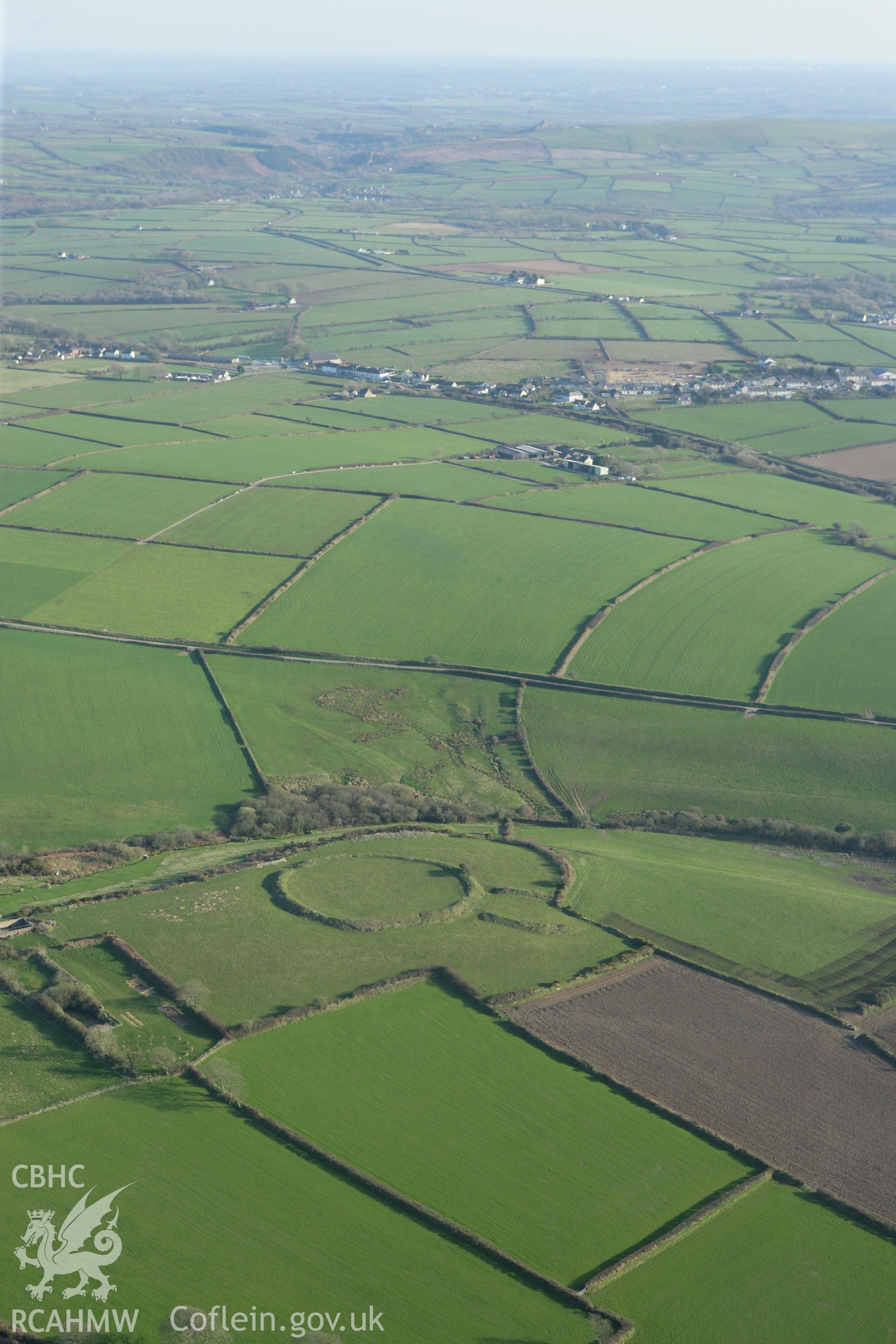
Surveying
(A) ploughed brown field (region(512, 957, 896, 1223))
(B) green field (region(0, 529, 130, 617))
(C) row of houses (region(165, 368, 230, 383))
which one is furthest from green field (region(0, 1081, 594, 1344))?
(C) row of houses (region(165, 368, 230, 383))

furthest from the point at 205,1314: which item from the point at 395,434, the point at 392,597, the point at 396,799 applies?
the point at 395,434

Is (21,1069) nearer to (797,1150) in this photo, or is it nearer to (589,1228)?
(589,1228)

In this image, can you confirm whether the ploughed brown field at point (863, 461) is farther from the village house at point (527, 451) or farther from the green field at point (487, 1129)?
the green field at point (487, 1129)

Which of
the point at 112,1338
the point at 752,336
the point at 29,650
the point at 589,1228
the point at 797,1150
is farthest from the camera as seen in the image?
the point at 752,336

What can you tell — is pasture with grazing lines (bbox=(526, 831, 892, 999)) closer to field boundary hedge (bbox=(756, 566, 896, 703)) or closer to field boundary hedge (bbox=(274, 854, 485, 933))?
field boundary hedge (bbox=(274, 854, 485, 933))

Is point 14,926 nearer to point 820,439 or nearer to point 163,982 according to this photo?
point 163,982

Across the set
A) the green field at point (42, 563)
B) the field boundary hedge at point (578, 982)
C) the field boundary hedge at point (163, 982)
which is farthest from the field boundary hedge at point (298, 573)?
the field boundary hedge at point (578, 982)

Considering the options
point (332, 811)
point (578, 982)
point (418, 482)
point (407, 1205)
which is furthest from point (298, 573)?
point (407, 1205)
